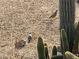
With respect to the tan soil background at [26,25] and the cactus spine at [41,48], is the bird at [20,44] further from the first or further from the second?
the cactus spine at [41,48]

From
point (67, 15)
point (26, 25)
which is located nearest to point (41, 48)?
point (67, 15)

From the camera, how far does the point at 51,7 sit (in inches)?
377

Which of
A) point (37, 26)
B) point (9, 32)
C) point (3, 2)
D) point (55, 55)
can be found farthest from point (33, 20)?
point (55, 55)

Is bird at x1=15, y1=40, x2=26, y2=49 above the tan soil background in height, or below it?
below

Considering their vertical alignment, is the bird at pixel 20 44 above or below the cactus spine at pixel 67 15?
below

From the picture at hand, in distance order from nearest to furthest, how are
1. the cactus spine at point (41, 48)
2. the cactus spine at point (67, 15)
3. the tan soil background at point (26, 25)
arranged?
the cactus spine at point (41, 48) → the cactus spine at point (67, 15) → the tan soil background at point (26, 25)

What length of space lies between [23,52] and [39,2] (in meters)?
3.27

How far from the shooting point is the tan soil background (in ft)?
23.6

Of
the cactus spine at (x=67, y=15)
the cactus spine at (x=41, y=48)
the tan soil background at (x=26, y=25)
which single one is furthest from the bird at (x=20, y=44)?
the cactus spine at (x=41, y=48)

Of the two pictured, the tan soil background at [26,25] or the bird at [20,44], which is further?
the bird at [20,44]

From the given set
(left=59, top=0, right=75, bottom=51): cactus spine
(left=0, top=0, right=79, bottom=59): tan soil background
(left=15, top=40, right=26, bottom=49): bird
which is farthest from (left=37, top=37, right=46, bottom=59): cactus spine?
(left=15, top=40, right=26, bottom=49): bird

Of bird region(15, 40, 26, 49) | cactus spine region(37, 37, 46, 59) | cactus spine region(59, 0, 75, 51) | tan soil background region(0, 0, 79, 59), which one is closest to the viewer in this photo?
cactus spine region(37, 37, 46, 59)

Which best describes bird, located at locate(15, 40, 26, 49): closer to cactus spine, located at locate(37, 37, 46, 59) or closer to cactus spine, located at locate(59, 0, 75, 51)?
cactus spine, located at locate(59, 0, 75, 51)

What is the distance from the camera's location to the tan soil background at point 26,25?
7.20 meters
